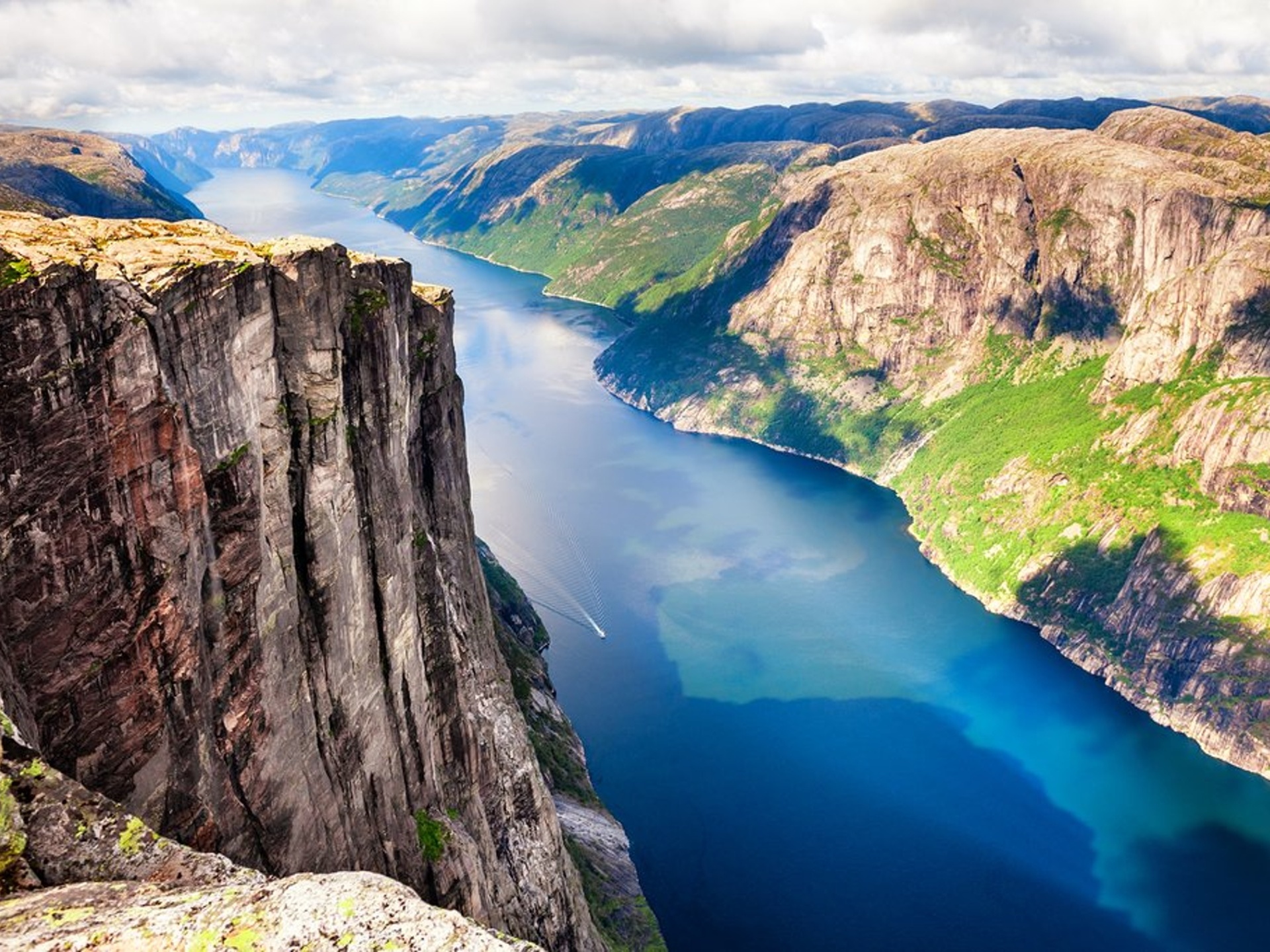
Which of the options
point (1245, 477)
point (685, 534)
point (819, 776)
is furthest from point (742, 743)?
point (1245, 477)

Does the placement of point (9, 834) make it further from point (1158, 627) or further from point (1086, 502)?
point (1086, 502)

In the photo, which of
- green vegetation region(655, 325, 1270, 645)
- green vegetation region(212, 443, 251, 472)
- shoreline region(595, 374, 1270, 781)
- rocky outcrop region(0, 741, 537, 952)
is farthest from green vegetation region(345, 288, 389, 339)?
green vegetation region(655, 325, 1270, 645)

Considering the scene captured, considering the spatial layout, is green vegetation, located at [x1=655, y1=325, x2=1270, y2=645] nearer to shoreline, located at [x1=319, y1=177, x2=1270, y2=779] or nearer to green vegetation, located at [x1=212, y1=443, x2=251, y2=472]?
shoreline, located at [x1=319, y1=177, x2=1270, y2=779]

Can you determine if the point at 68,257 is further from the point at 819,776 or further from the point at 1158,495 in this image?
the point at 1158,495

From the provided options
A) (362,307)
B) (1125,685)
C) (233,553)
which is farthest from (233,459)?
(1125,685)

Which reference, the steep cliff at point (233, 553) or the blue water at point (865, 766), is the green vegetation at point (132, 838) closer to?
the steep cliff at point (233, 553)
